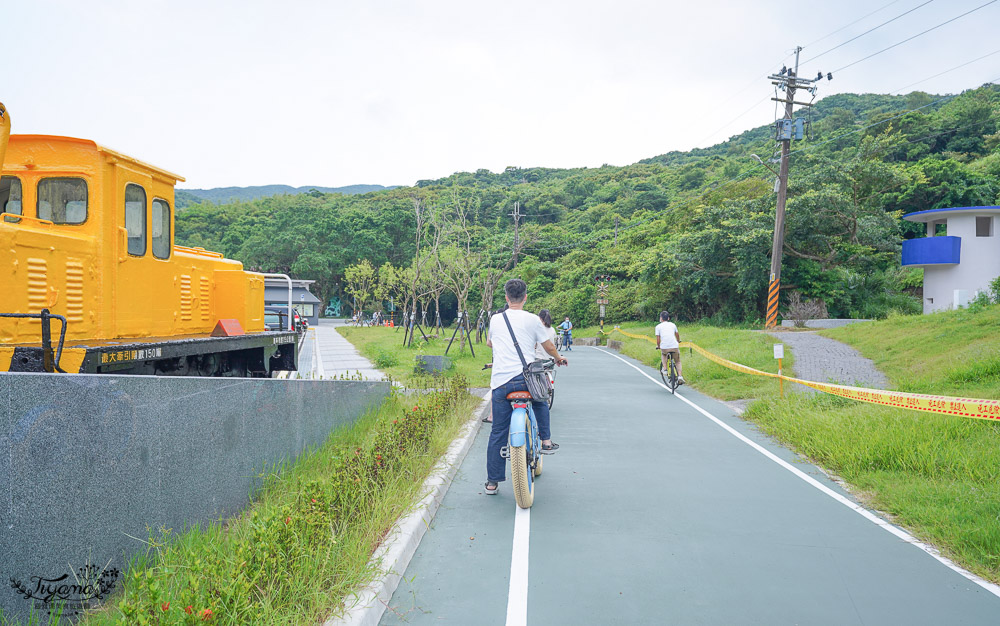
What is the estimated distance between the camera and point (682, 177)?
85.9 m

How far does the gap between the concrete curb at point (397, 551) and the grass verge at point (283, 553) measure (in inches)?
3.2

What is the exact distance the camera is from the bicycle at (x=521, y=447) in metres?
6.06

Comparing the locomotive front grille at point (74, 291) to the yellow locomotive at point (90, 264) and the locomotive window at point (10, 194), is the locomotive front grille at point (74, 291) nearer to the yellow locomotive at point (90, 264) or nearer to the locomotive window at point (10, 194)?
the yellow locomotive at point (90, 264)

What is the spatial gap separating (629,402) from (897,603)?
379 inches

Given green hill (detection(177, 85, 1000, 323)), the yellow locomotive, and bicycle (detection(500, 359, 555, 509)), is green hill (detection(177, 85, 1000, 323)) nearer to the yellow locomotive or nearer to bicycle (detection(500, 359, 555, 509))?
bicycle (detection(500, 359, 555, 509))

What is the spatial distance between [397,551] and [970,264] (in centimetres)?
3389

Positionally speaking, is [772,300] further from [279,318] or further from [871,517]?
[871,517]

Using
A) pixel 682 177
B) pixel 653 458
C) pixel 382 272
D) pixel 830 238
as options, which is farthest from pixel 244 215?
pixel 653 458

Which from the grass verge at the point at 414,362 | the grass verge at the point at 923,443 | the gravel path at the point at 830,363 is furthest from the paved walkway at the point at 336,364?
the gravel path at the point at 830,363

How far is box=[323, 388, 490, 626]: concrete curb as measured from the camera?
386cm

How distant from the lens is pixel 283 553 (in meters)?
3.94

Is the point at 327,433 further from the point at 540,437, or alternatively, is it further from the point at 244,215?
the point at 244,215

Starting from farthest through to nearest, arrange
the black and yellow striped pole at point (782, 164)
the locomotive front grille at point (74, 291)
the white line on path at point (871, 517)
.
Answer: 1. the black and yellow striped pole at point (782, 164)
2. the locomotive front grille at point (74, 291)
3. the white line on path at point (871, 517)

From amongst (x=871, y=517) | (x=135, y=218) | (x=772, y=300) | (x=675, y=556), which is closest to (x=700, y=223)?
(x=772, y=300)
